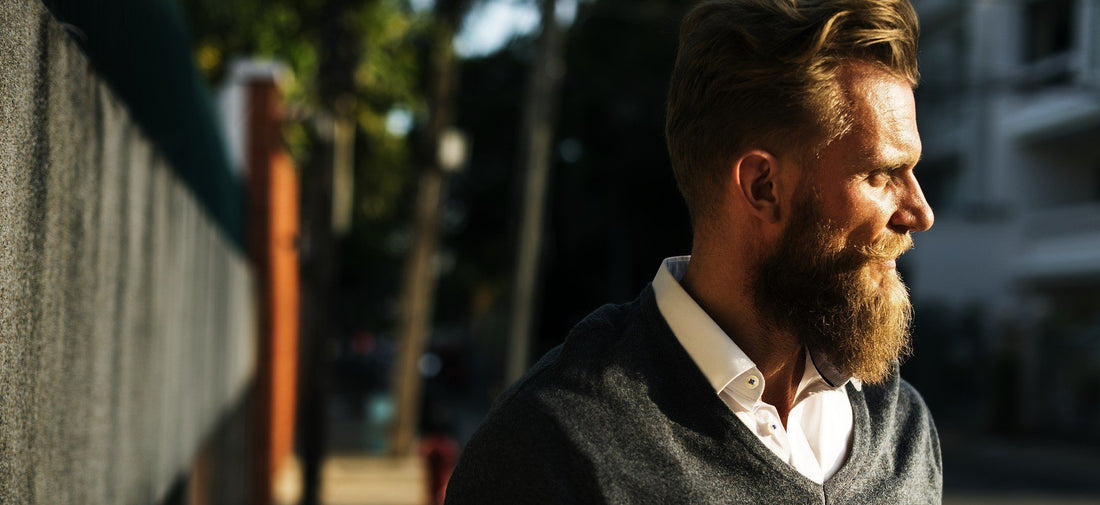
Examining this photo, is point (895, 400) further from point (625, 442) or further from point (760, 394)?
point (625, 442)

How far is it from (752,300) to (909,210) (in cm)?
31

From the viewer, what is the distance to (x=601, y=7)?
100 ft

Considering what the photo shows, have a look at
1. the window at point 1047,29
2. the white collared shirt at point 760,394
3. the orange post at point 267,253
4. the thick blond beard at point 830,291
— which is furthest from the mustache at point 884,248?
the window at point 1047,29

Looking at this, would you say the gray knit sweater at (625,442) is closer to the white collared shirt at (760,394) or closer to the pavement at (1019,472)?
the white collared shirt at (760,394)

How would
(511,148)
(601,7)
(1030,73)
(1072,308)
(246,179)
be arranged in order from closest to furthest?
(246,179), (1072,308), (1030,73), (601,7), (511,148)

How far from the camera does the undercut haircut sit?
84.1 inches

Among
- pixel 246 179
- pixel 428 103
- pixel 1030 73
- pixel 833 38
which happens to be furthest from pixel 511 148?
pixel 833 38

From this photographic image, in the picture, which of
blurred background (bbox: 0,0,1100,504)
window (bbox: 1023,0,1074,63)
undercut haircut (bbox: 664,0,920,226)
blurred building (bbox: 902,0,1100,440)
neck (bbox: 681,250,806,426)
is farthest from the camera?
window (bbox: 1023,0,1074,63)

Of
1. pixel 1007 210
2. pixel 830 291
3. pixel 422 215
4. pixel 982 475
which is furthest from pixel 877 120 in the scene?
pixel 1007 210

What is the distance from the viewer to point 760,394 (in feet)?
7.23

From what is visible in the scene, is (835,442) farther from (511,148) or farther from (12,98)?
(511,148)

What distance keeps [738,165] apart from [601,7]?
1142 inches

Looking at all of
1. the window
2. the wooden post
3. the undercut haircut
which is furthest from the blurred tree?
the window

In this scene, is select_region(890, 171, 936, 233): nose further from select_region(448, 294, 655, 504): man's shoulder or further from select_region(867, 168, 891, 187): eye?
select_region(448, 294, 655, 504): man's shoulder
